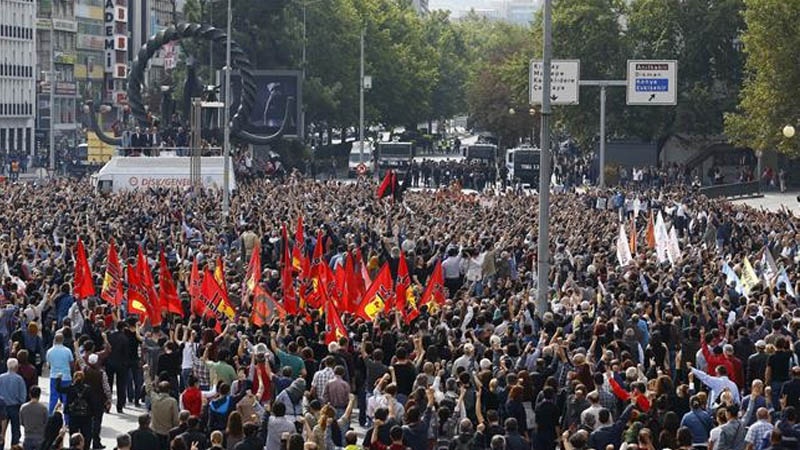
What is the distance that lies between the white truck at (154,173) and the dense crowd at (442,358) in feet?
91.7

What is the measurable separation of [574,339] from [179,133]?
54722 mm

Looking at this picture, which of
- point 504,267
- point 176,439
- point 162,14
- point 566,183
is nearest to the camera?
point 176,439

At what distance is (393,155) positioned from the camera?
335 feet

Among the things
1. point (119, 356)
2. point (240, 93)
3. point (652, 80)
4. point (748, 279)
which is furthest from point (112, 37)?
point (119, 356)

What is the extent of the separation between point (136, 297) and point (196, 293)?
111cm

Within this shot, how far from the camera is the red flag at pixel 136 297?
26.6 meters

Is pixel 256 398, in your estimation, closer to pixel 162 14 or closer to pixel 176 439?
pixel 176 439

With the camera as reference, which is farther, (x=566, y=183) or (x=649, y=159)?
(x=649, y=159)

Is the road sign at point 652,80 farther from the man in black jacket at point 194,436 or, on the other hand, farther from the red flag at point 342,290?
the man in black jacket at point 194,436

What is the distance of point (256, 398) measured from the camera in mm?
20422

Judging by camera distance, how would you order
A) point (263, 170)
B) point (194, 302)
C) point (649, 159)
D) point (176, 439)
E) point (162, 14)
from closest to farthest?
point (176, 439)
point (194, 302)
point (263, 170)
point (649, 159)
point (162, 14)

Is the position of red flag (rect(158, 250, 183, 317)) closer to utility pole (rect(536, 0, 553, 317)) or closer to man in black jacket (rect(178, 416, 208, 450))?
utility pole (rect(536, 0, 553, 317))

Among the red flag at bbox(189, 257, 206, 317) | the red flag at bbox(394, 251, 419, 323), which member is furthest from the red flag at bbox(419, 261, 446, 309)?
the red flag at bbox(189, 257, 206, 317)

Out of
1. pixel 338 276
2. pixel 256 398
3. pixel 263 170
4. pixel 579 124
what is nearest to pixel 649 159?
pixel 579 124
